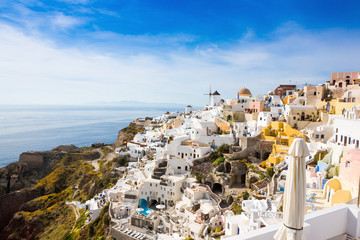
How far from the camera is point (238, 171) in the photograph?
2259 centimetres

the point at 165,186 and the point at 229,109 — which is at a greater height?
the point at 229,109

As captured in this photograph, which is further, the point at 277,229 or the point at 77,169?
the point at 77,169

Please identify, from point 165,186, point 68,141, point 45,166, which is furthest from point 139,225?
point 68,141

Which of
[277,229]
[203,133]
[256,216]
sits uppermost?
[277,229]

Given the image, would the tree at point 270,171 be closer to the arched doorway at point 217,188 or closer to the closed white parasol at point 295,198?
the arched doorway at point 217,188

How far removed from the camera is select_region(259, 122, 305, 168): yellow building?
2070cm

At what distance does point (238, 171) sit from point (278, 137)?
A: 5260 millimetres

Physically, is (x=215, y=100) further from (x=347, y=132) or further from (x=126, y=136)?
(x=347, y=132)

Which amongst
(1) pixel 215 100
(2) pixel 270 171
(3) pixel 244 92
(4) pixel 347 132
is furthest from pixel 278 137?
(1) pixel 215 100

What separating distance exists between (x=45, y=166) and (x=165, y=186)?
3724 cm

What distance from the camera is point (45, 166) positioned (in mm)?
47906

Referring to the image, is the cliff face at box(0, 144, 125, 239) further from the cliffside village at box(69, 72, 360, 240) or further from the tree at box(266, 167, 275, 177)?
the tree at box(266, 167, 275, 177)

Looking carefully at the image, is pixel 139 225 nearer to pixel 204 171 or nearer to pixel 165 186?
pixel 165 186

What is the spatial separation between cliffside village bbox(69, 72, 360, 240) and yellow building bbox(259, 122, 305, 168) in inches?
3.5
